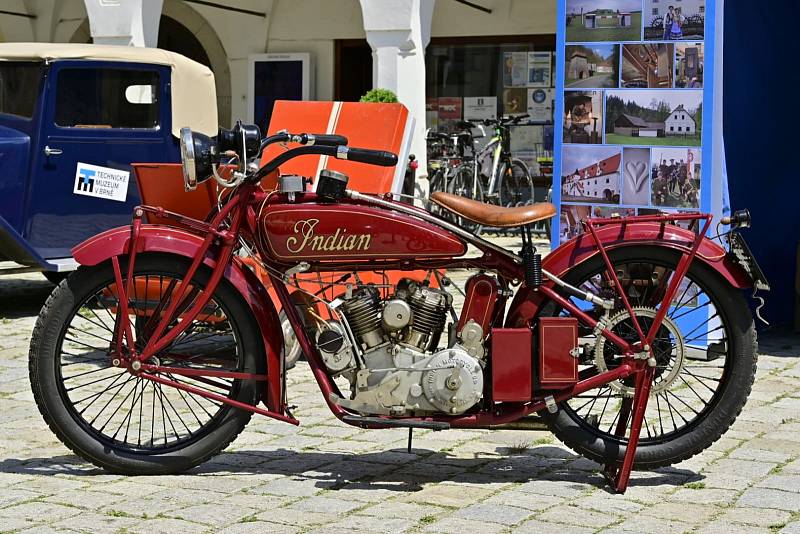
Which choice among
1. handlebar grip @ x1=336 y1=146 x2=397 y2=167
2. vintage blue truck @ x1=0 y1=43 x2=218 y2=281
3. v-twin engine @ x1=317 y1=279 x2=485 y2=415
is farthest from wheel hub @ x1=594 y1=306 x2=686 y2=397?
vintage blue truck @ x1=0 y1=43 x2=218 y2=281

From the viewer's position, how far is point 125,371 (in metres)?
4.79

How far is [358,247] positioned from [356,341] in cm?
34

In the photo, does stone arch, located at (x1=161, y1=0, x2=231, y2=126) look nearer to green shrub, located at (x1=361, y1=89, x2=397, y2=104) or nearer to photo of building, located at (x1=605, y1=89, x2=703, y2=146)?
green shrub, located at (x1=361, y1=89, x2=397, y2=104)

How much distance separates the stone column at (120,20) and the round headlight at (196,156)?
1079 cm

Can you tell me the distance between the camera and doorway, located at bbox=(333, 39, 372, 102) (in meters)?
18.6

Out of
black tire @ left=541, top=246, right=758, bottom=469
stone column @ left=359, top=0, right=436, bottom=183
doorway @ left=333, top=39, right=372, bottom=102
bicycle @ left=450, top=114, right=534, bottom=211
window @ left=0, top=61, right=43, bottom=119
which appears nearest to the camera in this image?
black tire @ left=541, top=246, right=758, bottom=469

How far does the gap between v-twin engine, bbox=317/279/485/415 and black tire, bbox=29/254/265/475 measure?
0.31 metres

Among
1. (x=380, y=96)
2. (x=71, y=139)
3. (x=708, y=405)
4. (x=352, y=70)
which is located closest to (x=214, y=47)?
(x=352, y=70)

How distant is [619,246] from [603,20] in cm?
313

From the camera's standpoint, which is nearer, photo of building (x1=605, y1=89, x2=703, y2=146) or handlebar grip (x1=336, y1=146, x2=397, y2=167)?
handlebar grip (x1=336, y1=146, x2=397, y2=167)

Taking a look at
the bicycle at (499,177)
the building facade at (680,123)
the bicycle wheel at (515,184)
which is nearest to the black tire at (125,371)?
the building facade at (680,123)

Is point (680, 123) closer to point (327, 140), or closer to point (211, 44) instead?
point (327, 140)

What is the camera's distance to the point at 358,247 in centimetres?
462

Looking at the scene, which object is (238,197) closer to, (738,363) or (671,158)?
(738,363)
